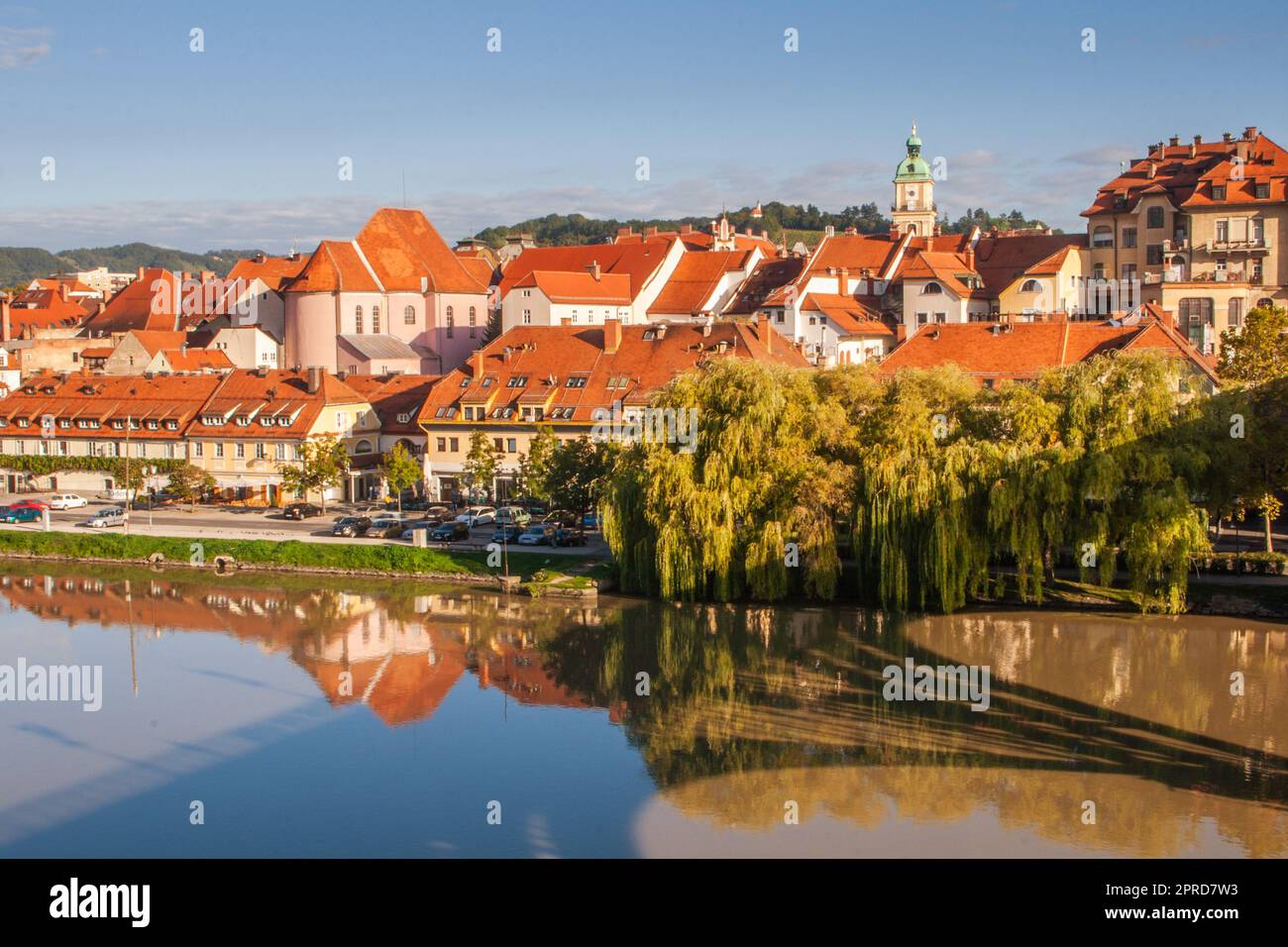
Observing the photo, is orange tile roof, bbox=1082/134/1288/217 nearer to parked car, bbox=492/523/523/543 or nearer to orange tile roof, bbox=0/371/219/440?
parked car, bbox=492/523/523/543

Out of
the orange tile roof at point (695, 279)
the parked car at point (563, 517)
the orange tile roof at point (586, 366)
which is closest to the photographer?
the parked car at point (563, 517)

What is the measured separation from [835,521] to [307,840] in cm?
1378

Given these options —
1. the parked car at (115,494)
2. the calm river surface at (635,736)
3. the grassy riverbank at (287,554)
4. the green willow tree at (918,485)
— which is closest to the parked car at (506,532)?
the grassy riverbank at (287,554)

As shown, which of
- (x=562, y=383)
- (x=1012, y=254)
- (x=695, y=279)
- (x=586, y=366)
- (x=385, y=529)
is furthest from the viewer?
(x=695, y=279)

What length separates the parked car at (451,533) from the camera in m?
32.7

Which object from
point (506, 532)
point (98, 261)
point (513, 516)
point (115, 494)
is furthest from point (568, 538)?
point (98, 261)

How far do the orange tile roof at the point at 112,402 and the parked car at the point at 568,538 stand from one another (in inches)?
570

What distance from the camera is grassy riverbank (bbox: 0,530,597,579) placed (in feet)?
101

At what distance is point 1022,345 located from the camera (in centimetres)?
3519

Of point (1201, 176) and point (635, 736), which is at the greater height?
point (1201, 176)

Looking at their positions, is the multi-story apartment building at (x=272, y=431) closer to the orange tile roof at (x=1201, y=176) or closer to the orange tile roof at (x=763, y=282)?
the orange tile roof at (x=763, y=282)

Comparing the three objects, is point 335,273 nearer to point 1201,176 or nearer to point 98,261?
point 1201,176

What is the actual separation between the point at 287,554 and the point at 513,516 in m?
5.43
